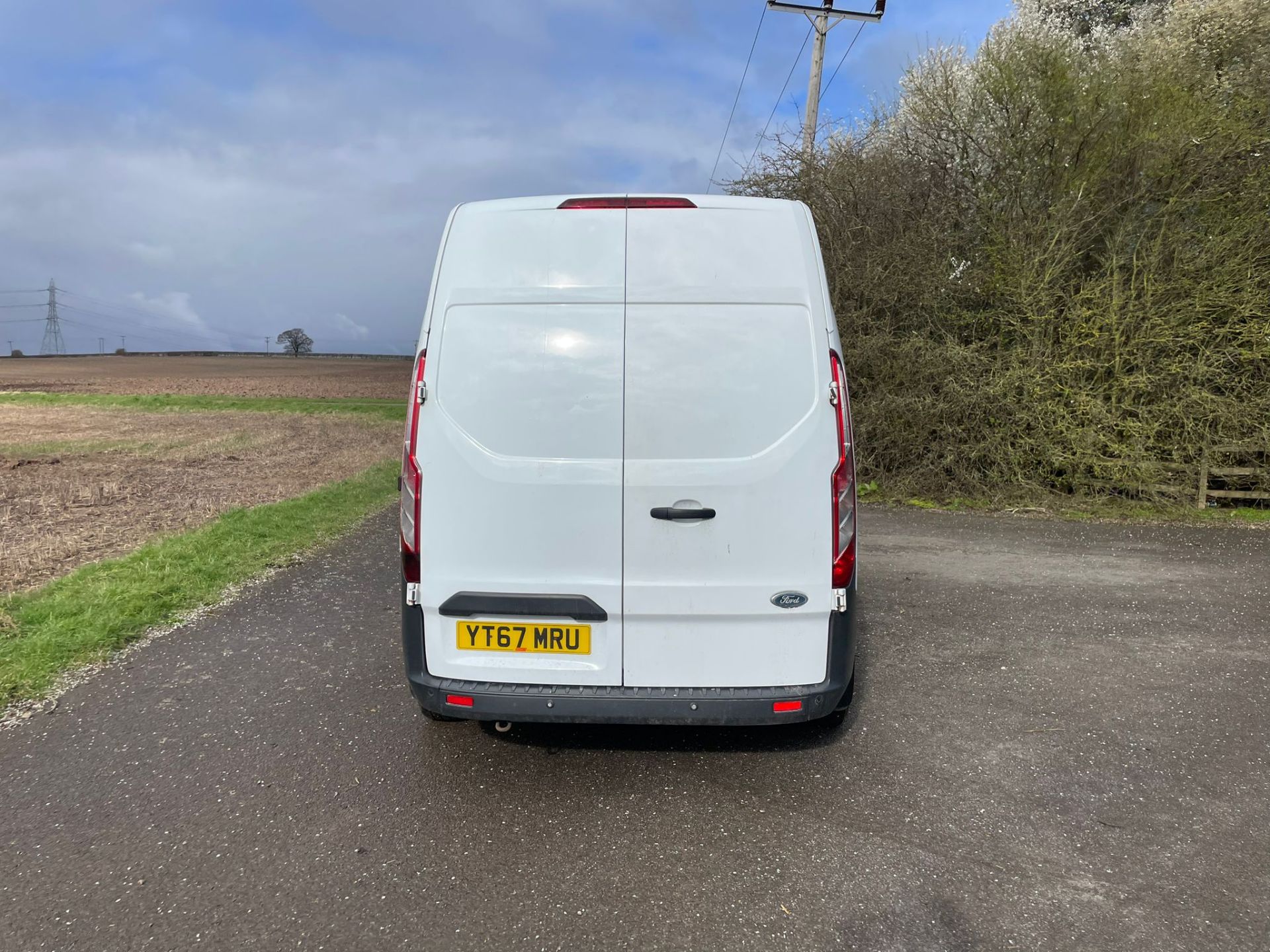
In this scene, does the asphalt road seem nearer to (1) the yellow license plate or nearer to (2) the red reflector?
(1) the yellow license plate

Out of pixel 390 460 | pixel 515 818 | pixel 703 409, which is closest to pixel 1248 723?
pixel 703 409

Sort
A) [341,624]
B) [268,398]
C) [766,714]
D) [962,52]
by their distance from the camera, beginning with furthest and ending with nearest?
1. [268,398]
2. [962,52]
3. [341,624]
4. [766,714]

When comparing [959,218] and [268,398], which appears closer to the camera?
[959,218]

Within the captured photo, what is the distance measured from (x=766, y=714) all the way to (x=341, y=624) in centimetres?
328

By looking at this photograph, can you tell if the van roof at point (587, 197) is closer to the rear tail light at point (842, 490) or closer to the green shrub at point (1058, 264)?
the rear tail light at point (842, 490)

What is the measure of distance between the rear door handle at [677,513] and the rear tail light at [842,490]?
19.5 inches

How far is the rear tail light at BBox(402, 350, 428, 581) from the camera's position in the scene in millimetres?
3113

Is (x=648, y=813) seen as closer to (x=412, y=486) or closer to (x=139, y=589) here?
(x=412, y=486)

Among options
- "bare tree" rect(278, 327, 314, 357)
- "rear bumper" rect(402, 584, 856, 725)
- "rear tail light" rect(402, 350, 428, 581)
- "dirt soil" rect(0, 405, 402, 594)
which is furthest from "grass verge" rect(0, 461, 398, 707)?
"bare tree" rect(278, 327, 314, 357)

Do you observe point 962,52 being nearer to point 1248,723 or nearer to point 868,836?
point 1248,723

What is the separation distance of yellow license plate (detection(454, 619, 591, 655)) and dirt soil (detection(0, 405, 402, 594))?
4.62 meters

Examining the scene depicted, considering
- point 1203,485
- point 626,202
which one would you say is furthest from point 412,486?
point 1203,485

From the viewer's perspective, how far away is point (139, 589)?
5.71 metres

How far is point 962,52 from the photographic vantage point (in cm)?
1155
